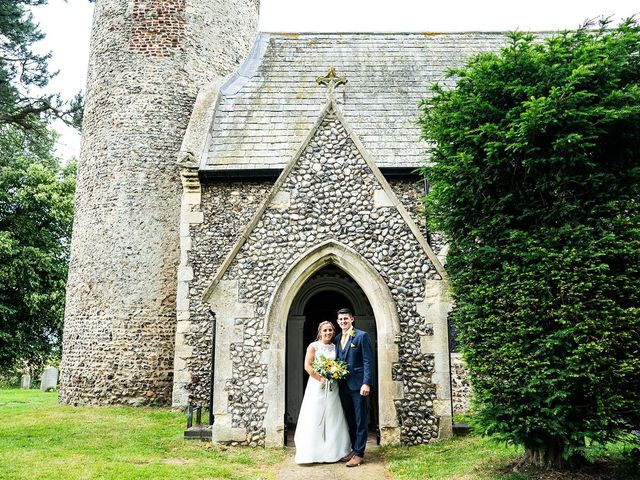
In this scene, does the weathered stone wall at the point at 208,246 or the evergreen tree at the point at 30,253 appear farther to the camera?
the evergreen tree at the point at 30,253

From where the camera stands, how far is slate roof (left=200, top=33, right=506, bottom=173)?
1175cm


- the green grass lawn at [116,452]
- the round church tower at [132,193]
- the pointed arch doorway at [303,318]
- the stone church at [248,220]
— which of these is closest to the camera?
the green grass lawn at [116,452]

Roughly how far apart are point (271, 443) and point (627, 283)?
5123 millimetres

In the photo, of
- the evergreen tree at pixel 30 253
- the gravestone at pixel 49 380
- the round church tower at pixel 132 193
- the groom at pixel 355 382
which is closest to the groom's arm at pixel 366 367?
the groom at pixel 355 382

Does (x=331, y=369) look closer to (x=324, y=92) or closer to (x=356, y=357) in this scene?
(x=356, y=357)

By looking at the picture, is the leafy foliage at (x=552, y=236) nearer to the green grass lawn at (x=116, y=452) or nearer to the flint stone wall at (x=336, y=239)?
the flint stone wall at (x=336, y=239)

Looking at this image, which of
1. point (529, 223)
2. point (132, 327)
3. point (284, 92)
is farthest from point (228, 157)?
point (529, 223)

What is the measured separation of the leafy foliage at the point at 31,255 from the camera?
62.9 feet

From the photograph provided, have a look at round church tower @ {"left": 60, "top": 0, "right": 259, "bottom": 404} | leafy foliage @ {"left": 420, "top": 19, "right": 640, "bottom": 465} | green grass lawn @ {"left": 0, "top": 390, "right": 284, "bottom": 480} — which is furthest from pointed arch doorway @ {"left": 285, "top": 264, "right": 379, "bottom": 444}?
round church tower @ {"left": 60, "top": 0, "right": 259, "bottom": 404}

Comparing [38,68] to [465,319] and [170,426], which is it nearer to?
[170,426]

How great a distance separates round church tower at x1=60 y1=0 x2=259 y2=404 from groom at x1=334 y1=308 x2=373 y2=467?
23.4 feet

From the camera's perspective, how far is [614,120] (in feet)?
18.4

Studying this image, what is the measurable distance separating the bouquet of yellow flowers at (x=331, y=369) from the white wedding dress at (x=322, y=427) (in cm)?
12

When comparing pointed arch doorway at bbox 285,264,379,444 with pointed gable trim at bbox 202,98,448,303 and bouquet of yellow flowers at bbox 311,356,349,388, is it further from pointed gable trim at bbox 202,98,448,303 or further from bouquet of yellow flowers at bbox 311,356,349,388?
bouquet of yellow flowers at bbox 311,356,349,388
